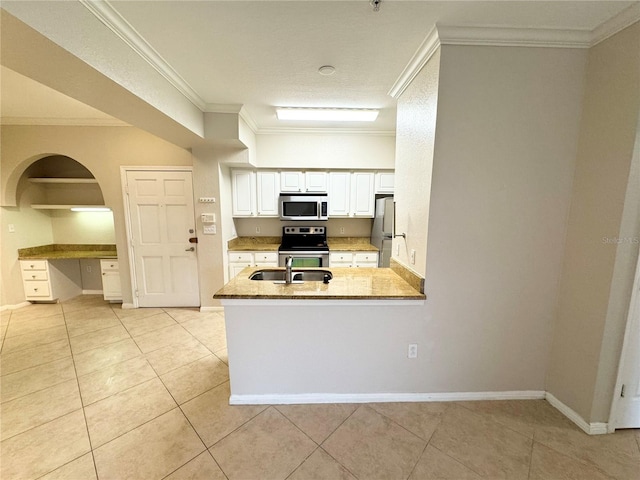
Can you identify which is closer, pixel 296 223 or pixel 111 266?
pixel 111 266

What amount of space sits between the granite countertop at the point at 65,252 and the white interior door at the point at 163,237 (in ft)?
2.09

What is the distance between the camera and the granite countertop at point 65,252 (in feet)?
12.1

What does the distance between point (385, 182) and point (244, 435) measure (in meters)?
3.58

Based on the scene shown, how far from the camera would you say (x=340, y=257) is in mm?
3861

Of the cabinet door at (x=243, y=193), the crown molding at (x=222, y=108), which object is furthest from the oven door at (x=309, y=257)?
the crown molding at (x=222, y=108)

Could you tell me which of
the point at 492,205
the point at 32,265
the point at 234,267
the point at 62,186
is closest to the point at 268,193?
the point at 234,267

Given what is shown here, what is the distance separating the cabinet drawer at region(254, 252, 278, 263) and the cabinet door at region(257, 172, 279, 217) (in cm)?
63

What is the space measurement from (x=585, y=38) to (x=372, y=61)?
134cm

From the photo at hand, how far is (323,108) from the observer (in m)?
2.83

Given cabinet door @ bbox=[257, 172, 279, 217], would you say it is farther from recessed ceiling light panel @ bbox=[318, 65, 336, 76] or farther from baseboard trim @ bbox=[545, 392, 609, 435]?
baseboard trim @ bbox=[545, 392, 609, 435]

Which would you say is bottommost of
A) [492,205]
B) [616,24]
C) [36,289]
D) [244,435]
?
[244,435]

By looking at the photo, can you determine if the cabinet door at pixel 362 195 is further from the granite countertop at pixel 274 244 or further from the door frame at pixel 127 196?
the door frame at pixel 127 196

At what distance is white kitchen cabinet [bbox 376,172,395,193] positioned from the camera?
3.94m

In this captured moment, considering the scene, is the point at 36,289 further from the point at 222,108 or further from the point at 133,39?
the point at 133,39
